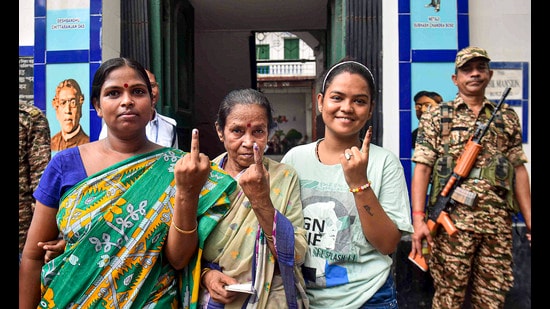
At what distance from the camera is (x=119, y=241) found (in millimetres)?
1536

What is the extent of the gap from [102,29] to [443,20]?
3151mm

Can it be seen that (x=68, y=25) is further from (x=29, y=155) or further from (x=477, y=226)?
(x=477, y=226)

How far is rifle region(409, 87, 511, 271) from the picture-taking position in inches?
119

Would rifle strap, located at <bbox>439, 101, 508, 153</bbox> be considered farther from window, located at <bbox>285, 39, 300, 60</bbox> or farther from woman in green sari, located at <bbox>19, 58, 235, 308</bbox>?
window, located at <bbox>285, 39, 300, 60</bbox>

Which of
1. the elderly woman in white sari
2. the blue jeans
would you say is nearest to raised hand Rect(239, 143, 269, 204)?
the elderly woman in white sari

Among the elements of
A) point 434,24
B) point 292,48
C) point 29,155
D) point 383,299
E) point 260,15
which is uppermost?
point 292,48

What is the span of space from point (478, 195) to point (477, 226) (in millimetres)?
213

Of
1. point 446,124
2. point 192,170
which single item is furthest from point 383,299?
point 446,124

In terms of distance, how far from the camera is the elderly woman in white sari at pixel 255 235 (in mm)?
1486

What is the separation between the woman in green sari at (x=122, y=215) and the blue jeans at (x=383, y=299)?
64cm

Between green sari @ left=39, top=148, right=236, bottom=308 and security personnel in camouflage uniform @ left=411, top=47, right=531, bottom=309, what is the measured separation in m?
1.95

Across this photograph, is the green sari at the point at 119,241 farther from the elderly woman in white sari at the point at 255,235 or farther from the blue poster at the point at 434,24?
the blue poster at the point at 434,24

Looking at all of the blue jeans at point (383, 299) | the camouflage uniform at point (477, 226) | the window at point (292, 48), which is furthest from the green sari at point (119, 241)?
the window at point (292, 48)
